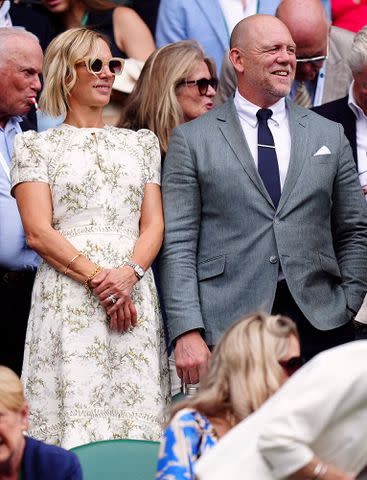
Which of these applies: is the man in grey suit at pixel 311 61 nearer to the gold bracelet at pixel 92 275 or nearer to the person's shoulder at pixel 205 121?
the person's shoulder at pixel 205 121

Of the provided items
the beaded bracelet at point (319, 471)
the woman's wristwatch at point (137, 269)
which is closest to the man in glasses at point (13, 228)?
the woman's wristwatch at point (137, 269)

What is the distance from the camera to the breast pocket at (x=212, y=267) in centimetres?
628

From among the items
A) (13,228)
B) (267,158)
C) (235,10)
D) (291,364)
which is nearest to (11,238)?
(13,228)

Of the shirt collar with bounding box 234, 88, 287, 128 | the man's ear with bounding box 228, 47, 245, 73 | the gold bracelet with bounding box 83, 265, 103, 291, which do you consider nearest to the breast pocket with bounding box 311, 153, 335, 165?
the shirt collar with bounding box 234, 88, 287, 128

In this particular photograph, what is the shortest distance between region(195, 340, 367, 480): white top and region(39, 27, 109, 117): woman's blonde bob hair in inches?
109

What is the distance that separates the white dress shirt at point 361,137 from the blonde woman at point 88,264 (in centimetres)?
118

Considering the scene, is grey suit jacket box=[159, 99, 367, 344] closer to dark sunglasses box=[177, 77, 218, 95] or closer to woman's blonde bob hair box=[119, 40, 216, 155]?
woman's blonde bob hair box=[119, 40, 216, 155]

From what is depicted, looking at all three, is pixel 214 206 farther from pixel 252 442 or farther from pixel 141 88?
pixel 252 442

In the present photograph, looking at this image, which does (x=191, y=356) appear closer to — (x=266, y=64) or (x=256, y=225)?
(x=256, y=225)

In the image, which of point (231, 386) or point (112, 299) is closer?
point (231, 386)

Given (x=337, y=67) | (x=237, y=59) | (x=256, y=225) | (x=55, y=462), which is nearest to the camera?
(x=55, y=462)

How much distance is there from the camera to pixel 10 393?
433cm

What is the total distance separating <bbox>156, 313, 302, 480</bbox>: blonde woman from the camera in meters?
4.21

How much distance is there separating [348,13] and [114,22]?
69.4 inches
